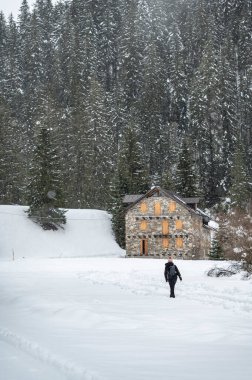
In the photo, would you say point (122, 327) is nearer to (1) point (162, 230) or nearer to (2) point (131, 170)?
(1) point (162, 230)

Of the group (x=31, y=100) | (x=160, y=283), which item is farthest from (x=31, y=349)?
(x=31, y=100)

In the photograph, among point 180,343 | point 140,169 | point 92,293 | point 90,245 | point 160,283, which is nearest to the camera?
point 180,343

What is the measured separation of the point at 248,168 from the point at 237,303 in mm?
59630

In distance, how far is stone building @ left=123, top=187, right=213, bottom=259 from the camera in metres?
53.2

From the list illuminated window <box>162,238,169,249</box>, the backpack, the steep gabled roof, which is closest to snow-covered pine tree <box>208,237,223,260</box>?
the steep gabled roof

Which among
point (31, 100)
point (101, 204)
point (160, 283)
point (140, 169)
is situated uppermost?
point (31, 100)

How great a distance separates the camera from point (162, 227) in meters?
53.7

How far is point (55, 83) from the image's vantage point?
314ft

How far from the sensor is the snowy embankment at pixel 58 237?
168 feet

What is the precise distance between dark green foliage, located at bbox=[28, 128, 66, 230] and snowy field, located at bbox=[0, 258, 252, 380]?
29423 mm

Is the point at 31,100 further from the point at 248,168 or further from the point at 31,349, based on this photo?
the point at 31,349

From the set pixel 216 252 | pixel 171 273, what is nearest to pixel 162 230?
pixel 216 252

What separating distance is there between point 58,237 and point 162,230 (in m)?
11.8

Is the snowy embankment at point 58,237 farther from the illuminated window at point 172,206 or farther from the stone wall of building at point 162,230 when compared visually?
the illuminated window at point 172,206
